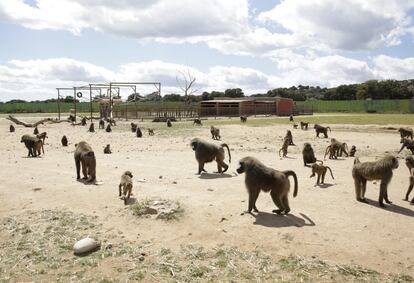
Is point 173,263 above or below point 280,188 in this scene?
below

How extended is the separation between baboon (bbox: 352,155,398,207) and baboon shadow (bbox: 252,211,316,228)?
6.50 feet

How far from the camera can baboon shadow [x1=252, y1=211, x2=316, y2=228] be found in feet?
27.0

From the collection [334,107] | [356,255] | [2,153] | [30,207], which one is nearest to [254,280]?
[356,255]

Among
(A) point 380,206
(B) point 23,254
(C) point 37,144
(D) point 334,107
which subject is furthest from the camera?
(D) point 334,107

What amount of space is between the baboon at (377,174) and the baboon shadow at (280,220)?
6.50 ft

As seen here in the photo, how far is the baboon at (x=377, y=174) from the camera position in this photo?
31.3 feet

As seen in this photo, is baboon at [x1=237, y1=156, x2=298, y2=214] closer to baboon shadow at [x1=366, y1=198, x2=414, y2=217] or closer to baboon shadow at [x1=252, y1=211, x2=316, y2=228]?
baboon shadow at [x1=252, y1=211, x2=316, y2=228]

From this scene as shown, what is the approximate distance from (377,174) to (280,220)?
9.21ft

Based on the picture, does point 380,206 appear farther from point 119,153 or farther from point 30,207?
point 119,153

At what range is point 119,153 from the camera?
19.5 meters

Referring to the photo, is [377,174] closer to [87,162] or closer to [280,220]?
[280,220]

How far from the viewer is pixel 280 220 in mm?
8453

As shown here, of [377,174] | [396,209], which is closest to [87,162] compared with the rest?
[377,174]

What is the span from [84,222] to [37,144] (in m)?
10.9
